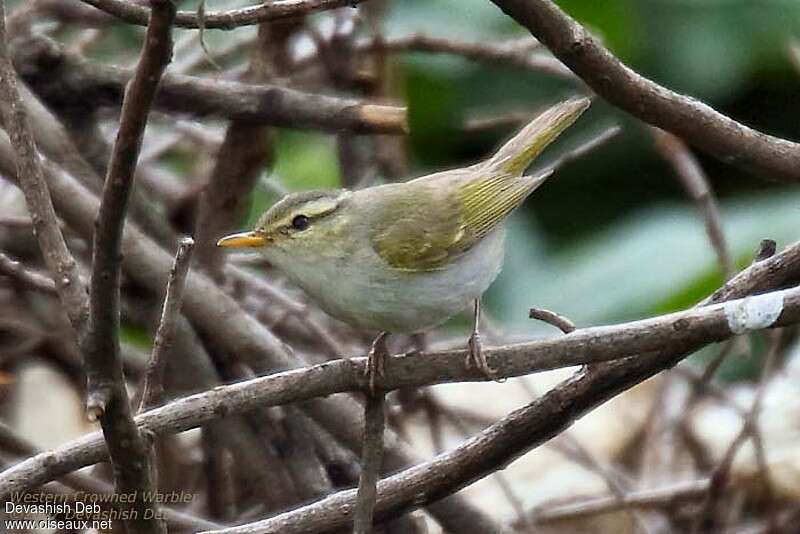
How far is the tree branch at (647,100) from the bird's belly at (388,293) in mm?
754

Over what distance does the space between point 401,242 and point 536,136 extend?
555 mm

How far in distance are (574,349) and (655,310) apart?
135 inches

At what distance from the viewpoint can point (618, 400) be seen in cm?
561

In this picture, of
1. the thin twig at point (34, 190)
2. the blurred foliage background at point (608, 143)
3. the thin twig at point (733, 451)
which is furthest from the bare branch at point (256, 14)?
the blurred foliage background at point (608, 143)

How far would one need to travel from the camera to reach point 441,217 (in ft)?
11.2

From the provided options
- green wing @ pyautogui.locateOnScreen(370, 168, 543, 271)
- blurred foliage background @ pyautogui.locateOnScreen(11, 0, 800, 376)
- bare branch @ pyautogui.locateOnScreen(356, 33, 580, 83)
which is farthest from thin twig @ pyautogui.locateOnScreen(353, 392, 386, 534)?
blurred foliage background @ pyautogui.locateOnScreen(11, 0, 800, 376)

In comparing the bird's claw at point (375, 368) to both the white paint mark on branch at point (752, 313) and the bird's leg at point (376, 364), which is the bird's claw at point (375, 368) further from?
the white paint mark on branch at point (752, 313)

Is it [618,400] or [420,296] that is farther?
[618,400]

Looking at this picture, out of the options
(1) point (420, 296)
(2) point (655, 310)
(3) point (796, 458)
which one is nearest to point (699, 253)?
(2) point (655, 310)

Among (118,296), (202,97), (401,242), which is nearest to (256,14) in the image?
(118,296)

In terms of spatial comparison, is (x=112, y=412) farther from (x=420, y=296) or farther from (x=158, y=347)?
(x=420, y=296)

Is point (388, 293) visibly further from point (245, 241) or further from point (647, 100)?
point (647, 100)

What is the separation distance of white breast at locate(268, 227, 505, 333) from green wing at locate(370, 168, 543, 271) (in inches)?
1.8

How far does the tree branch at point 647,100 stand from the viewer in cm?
218
